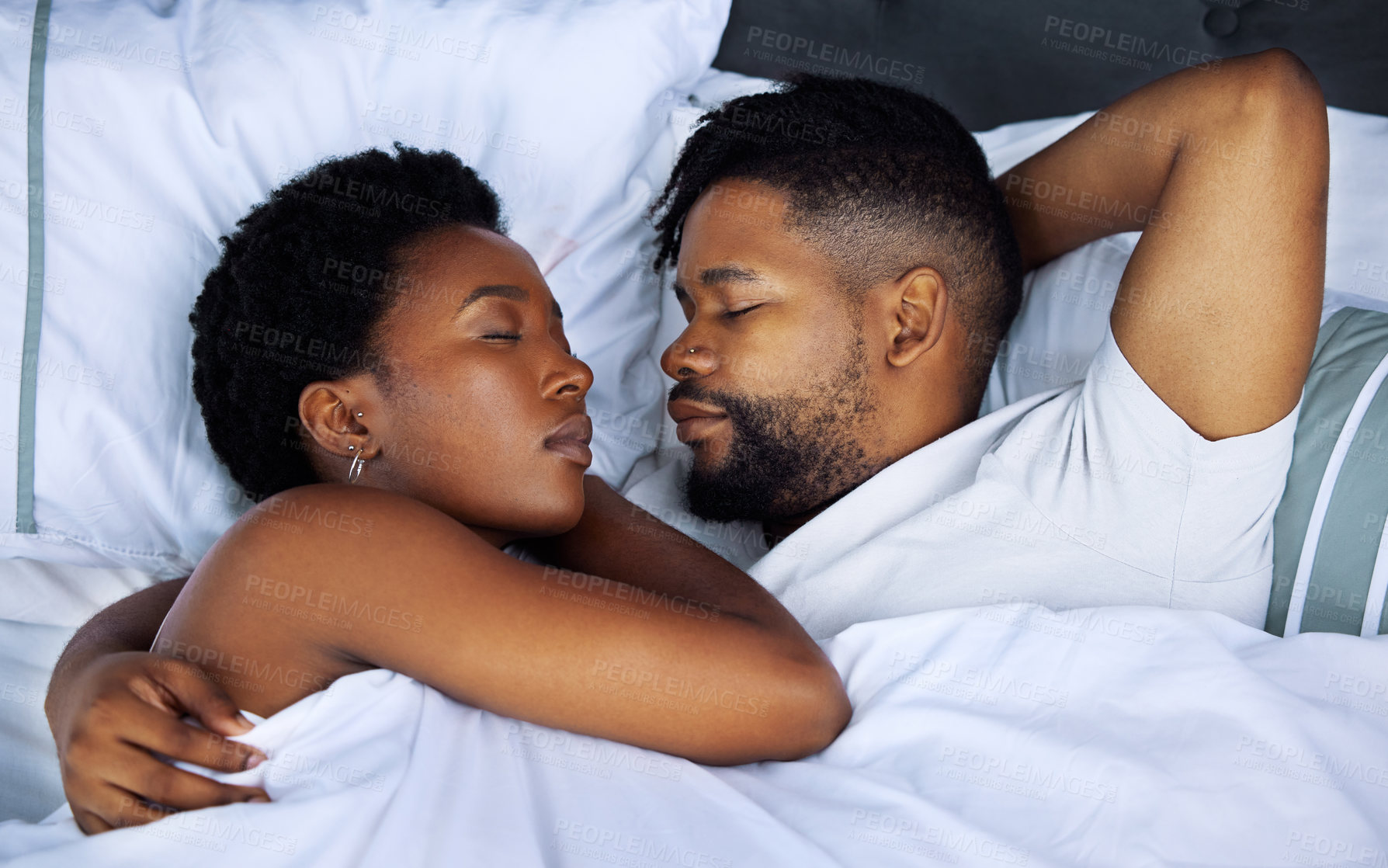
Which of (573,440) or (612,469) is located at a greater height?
(573,440)

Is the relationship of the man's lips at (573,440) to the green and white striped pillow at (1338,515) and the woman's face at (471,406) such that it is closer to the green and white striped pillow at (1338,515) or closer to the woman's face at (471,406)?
the woman's face at (471,406)

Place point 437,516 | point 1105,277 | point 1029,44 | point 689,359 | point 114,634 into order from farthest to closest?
point 1029,44, point 1105,277, point 689,359, point 114,634, point 437,516

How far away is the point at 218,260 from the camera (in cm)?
150

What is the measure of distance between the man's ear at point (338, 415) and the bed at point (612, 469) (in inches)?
12.4

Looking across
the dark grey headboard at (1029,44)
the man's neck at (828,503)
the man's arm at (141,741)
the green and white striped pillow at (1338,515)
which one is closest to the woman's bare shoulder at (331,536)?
the man's arm at (141,741)

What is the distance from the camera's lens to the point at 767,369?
147 cm

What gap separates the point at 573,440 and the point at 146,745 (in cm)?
60

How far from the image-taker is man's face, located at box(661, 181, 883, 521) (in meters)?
1.47

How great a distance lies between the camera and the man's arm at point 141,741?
2.97 ft

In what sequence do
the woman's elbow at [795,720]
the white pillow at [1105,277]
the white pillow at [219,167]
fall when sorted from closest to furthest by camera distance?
the woman's elbow at [795,720] < the white pillow at [219,167] < the white pillow at [1105,277]

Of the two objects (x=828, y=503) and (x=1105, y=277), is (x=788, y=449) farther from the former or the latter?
(x=1105, y=277)

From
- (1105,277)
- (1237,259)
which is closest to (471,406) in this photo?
(1237,259)

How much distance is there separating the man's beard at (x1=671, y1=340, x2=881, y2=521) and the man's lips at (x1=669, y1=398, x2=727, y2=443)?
0.01 meters

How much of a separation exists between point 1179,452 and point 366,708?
3.32ft
